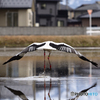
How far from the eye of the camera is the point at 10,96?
27.5ft

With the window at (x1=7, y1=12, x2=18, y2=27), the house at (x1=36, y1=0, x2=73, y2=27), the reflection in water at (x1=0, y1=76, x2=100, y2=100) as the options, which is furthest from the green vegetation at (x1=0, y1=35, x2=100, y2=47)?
the house at (x1=36, y1=0, x2=73, y2=27)

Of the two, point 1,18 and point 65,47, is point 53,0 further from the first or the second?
point 65,47

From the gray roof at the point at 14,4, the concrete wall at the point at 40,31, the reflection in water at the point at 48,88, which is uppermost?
the gray roof at the point at 14,4

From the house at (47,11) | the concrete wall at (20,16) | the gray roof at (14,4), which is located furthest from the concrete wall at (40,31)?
the house at (47,11)

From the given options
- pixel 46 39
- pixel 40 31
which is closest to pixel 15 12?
pixel 40 31

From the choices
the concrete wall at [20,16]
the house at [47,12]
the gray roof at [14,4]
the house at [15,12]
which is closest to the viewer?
the gray roof at [14,4]

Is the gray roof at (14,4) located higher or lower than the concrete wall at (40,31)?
higher

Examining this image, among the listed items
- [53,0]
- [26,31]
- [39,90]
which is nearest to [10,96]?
[39,90]

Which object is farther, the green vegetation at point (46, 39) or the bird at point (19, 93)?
the green vegetation at point (46, 39)

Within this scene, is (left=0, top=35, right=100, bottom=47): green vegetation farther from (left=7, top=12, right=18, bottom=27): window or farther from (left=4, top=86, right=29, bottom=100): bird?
(left=4, top=86, right=29, bottom=100): bird

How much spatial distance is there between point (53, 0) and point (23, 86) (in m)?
64.2

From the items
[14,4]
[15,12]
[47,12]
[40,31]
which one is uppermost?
[14,4]

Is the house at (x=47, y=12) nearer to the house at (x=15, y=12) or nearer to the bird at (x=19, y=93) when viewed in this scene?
the house at (x=15, y=12)

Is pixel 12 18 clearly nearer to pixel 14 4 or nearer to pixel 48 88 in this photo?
pixel 14 4
